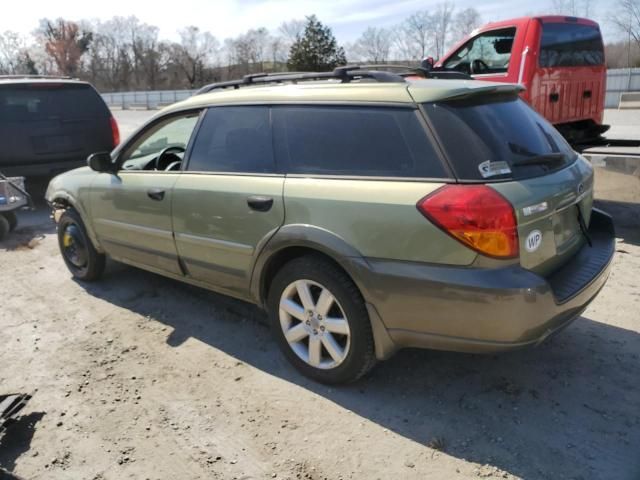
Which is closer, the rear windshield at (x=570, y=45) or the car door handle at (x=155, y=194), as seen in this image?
the car door handle at (x=155, y=194)

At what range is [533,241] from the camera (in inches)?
107

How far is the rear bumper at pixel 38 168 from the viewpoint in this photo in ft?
25.4

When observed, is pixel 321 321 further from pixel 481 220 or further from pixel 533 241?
pixel 533 241

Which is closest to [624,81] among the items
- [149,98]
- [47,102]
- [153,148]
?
[47,102]

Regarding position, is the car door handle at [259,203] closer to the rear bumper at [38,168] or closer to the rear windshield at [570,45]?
the rear windshield at [570,45]

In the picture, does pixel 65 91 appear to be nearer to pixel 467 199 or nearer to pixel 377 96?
pixel 377 96

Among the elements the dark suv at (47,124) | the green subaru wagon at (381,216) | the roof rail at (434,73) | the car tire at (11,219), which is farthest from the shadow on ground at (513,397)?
the dark suv at (47,124)

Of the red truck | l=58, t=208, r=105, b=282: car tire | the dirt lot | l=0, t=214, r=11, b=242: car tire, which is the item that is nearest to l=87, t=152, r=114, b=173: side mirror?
l=58, t=208, r=105, b=282: car tire

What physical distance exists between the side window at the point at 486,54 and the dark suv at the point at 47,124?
5.32 metres

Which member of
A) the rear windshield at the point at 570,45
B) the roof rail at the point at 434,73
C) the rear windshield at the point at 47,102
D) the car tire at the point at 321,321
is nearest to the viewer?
the car tire at the point at 321,321

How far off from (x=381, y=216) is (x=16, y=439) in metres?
2.29

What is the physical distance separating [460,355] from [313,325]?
1051 mm

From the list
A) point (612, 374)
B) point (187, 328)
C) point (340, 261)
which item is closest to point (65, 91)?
point (187, 328)

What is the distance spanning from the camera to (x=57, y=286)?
17.2ft
